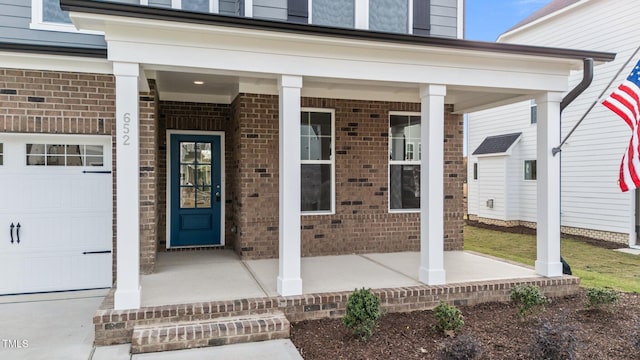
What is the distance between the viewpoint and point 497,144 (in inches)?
602

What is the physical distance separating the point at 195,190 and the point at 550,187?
234 inches

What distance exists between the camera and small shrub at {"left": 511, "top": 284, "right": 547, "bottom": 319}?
485 cm

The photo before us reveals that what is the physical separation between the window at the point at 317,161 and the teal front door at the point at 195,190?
1768mm

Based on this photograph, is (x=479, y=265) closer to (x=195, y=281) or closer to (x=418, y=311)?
(x=418, y=311)

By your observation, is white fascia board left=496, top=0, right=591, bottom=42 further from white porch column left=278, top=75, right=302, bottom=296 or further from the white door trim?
white porch column left=278, top=75, right=302, bottom=296

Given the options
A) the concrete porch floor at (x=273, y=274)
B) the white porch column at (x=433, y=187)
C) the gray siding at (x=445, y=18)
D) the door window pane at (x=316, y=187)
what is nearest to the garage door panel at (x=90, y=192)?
the concrete porch floor at (x=273, y=274)

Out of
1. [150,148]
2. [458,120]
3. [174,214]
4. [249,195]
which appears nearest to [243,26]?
[150,148]

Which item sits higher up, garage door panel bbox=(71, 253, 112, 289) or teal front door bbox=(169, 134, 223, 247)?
teal front door bbox=(169, 134, 223, 247)

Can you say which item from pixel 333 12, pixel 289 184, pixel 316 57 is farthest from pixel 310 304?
pixel 333 12

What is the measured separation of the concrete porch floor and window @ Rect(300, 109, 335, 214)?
98 centimetres

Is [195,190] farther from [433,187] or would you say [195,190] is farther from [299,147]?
[433,187]

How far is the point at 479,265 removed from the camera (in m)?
6.69

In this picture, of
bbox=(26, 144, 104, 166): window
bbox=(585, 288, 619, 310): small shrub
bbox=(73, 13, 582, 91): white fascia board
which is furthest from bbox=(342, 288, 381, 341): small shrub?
bbox=(26, 144, 104, 166): window

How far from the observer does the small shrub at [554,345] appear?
360 cm
